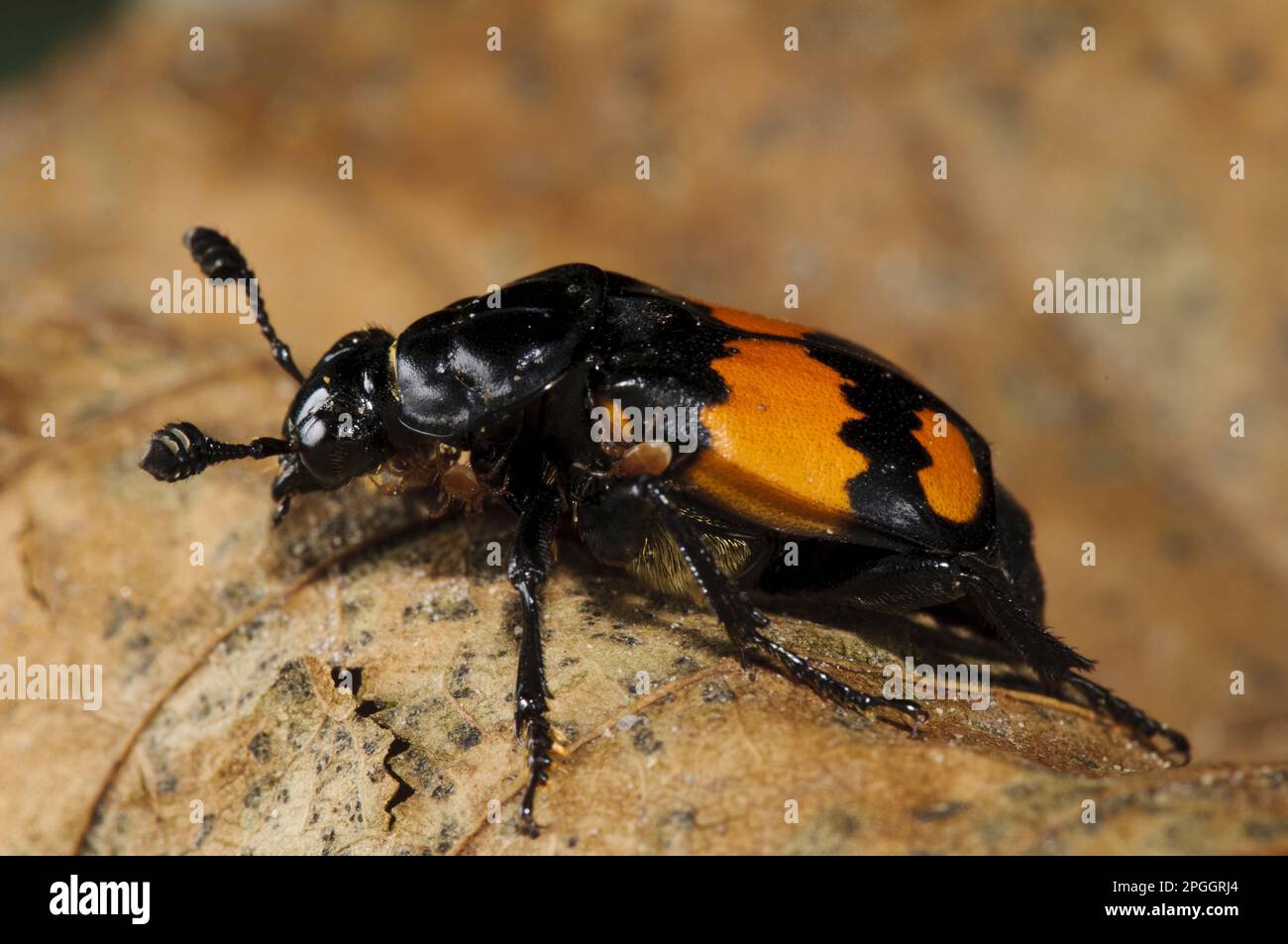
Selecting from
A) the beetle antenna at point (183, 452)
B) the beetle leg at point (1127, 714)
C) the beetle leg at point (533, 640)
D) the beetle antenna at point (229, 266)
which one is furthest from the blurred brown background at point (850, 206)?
the beetle leg at point (533, 640)

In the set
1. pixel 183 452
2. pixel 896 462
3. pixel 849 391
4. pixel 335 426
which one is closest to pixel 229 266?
pixel 335 426

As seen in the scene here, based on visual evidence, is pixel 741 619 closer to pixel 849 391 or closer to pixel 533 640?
pixel 533 640

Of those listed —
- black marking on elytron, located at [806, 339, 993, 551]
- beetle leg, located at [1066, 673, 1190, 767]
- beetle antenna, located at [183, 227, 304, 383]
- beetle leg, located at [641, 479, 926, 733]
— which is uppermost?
beetle antenna, located at [183, 227, 304, 383]

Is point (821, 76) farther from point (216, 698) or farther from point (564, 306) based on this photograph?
point (216, 698)

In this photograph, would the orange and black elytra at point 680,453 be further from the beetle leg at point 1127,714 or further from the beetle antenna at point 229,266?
the beetle antenna at point 229,266

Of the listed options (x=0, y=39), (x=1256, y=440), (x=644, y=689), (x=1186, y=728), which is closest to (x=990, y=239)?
(x=1256, y=440)

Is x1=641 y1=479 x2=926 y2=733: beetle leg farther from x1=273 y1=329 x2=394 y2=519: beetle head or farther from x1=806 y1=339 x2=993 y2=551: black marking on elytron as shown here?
x1=273 y1=329 x2=394 y2=519: beetle head

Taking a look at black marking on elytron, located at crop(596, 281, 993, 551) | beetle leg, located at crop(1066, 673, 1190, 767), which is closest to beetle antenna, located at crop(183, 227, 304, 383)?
black marking on elytron, located at crop(596, 281, 993, 551)

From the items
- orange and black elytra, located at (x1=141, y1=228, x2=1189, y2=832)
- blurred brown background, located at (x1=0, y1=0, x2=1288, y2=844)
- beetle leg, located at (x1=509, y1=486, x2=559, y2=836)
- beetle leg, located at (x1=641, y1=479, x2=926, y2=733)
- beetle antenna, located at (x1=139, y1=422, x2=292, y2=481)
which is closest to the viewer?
beetle leg, located at (x1=509, y1=486, x2=559, y2=836)
